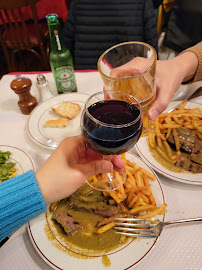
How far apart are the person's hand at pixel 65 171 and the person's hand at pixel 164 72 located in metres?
0.33

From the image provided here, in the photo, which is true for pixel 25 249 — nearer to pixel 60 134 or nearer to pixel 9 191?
pixel 9 191

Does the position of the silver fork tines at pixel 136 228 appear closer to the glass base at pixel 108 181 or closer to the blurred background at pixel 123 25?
the glass base at pixel 108 181

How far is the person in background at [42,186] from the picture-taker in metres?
0.88

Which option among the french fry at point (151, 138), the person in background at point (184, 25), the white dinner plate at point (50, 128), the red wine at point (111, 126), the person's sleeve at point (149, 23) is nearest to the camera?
the red wine at point (111, 126)

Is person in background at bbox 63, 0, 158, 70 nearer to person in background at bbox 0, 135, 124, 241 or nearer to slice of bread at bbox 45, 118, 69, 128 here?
slice of bread at bbox 45, 118, 69, 128

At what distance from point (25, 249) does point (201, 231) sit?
67 cm

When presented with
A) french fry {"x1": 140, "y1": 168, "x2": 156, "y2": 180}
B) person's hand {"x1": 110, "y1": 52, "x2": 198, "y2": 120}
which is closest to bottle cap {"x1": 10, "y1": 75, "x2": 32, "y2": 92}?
person's hand {"x1": 110, "y1": 52, "x2": 198, "y2": 120}

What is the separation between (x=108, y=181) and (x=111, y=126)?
42cm

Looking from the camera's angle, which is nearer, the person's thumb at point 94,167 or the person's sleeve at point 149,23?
the person's thumb at point 94,167

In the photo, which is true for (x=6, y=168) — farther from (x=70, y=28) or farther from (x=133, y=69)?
(x=70, y=28)

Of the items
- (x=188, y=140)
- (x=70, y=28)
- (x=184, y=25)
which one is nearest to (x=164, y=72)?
(x=188, y=140)

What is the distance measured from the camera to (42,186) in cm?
90

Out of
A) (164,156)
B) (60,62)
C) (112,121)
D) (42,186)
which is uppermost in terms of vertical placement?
(112,121)

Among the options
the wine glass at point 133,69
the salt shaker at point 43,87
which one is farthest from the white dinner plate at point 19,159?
the wine glass at point 133,69
